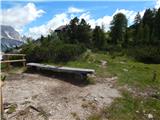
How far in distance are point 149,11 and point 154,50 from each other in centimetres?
2357

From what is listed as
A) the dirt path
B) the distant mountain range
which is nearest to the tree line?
the distant mountain range

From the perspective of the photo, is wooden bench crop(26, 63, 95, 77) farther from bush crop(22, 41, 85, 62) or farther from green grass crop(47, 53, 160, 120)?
bush crop(22, 41, 85, 62)

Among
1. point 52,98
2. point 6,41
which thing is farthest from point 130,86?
point 6,41

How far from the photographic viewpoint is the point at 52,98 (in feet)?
37.7

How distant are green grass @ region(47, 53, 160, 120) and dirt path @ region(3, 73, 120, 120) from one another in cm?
45

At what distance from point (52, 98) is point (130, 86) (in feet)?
13.2

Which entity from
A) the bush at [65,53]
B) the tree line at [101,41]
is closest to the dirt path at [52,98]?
the bush at [65,53]

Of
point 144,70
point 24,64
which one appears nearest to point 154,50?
point 144,70

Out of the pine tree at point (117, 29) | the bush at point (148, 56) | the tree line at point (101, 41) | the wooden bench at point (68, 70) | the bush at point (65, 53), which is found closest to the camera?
the wooden bench at point (68, 70)

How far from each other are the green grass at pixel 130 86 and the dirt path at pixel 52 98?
45 cm

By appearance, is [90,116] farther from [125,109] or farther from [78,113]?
[125,109]

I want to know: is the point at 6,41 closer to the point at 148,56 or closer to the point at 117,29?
the point at 117,29

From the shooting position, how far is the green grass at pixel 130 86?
34.6 feet

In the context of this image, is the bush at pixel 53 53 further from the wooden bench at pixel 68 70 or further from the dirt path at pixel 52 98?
the dirt path at pixel 52 98
